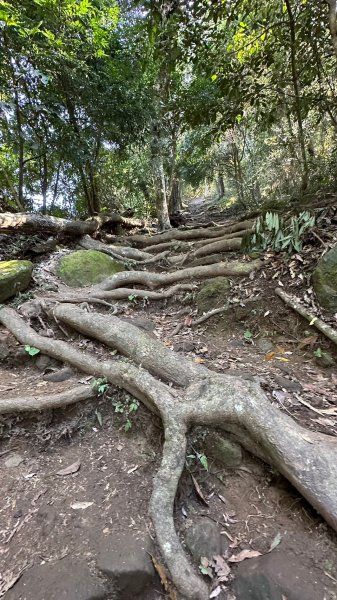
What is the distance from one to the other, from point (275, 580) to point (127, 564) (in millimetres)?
797

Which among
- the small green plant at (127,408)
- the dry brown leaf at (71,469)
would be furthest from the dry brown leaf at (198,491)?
the dry brown leaf at (71,469)

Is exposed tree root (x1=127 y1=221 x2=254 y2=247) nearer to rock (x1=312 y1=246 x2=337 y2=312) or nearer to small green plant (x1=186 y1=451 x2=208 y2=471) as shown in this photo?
rock (x1=312 y1=246 x2=337 y2=312)

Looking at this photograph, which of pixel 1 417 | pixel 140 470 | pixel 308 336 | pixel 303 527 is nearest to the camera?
pixel 303 527

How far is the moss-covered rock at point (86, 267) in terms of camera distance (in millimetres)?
5605

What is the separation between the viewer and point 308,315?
339cm

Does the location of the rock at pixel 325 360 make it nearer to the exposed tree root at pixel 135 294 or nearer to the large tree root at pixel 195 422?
the large tree root at pixel 195 422

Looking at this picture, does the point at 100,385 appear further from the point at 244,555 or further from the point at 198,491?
the point at 244,555

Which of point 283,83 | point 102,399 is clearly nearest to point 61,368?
point 102,399

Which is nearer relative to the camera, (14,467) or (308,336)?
(14,467)

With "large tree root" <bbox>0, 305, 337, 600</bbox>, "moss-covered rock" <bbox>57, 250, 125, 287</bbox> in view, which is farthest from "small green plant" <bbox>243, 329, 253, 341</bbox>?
"moss-covered rock" <bbox>57, 250, 125, 287</bbox>

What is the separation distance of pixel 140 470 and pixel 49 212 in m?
9.39

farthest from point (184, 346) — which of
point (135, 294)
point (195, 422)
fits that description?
point (135, 294)

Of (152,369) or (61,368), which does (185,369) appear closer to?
(152,369)

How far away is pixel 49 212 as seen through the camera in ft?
33.4
